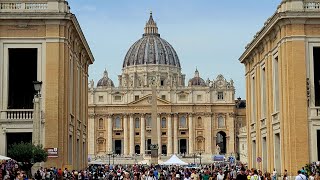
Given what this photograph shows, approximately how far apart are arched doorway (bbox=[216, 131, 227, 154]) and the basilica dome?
3078 centimetres

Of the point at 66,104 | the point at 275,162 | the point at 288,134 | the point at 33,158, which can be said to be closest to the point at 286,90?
the point at 288,134

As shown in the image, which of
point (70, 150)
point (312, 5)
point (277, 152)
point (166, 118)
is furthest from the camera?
point (166, 118)

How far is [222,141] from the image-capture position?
16788 centimetres

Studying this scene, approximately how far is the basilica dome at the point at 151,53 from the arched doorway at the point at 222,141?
3078 centimetres

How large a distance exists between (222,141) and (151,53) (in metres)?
35.3

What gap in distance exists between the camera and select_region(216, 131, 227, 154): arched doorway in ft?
538

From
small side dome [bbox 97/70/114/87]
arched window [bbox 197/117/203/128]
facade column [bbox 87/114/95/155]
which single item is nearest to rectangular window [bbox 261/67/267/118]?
arched window [bbox 197/117/203/128]

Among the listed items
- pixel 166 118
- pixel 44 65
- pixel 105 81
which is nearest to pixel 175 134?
pixel 166 118

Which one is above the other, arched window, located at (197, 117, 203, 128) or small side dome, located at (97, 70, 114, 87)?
small side dome, located at (97, 70, 114, 87)

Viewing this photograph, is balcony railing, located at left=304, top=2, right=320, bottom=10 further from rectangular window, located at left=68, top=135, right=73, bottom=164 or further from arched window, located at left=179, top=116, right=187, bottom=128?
arched window, located at left=179, top=116, right=187, bottom=128

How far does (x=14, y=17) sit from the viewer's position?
4300 cm

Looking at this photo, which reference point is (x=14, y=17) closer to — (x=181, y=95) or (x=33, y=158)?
(x=33, y=158)

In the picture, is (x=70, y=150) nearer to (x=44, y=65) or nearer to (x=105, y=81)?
(x=44, y=65)

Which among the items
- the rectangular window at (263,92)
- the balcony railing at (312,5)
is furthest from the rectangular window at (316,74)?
the rectangular window at (263,92)
